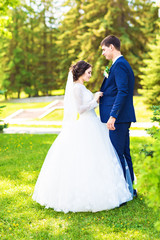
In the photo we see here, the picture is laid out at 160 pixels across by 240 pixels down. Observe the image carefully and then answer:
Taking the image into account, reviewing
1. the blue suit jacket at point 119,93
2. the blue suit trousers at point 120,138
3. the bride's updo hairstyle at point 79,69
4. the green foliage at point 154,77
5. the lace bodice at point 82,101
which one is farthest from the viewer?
the green foliage at point 154,77

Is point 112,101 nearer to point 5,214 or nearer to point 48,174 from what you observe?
point 48,174

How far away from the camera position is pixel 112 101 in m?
4.26

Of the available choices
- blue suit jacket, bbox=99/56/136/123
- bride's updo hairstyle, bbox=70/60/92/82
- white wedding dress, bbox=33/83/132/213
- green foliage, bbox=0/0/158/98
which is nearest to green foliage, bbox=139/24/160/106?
green foliage, bbox=0/0/158/98

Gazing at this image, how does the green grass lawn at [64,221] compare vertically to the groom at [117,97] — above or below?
below

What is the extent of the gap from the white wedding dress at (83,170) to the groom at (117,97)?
195mm

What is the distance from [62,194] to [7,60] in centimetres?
3544

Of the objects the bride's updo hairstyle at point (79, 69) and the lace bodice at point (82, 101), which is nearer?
the lace bodice at point (82, 101)

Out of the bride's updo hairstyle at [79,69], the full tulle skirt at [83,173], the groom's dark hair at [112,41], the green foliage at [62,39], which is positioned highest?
the green foliage at [62,39]

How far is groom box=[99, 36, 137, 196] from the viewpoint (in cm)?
402

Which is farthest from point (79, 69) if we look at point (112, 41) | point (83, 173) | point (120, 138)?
point (83, 173)

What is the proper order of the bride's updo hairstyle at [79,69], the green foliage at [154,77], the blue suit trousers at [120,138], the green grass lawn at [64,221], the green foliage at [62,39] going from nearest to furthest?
1. the green grass lawn at [64,221]
2. the blue suit trousers at [120,138]
3. the bride's updo hairstyle at [79,69]
4. the green foliage at [154,77]
5. the green foliage at [62,39]

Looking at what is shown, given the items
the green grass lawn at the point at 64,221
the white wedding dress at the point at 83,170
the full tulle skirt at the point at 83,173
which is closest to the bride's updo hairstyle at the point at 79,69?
the white wedding dress at the point at 83,170

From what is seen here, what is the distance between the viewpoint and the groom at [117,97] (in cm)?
402

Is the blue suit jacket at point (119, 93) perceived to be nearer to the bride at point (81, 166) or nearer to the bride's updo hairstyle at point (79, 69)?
the bride at point (81, 166)
